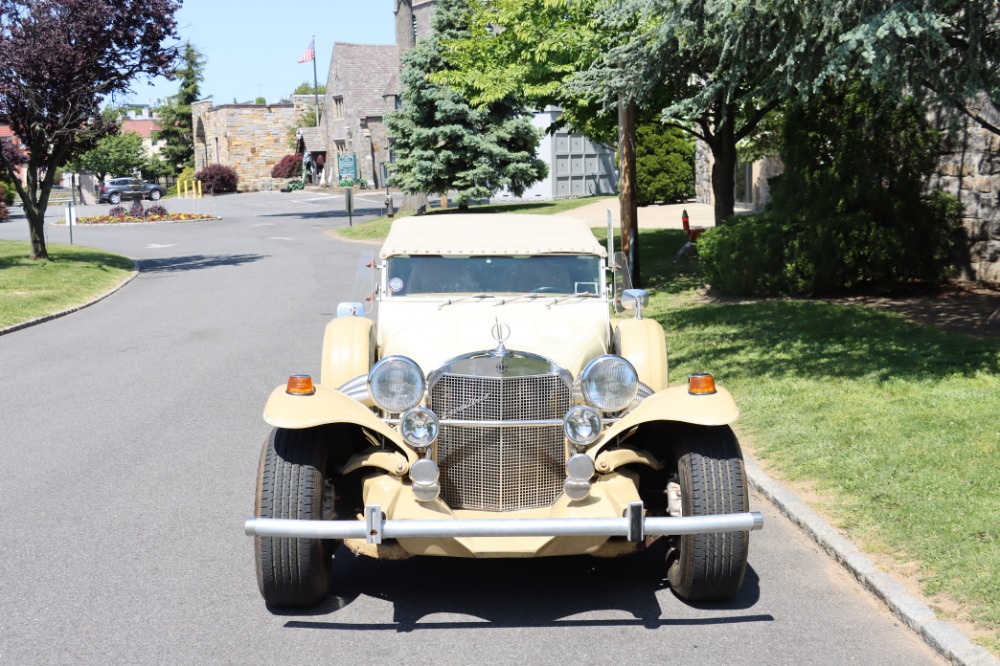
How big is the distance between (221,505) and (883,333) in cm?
799

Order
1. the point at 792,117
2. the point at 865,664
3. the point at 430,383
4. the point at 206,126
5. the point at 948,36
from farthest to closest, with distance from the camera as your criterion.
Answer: the point at 206,126 < the point at 792,117 < the point at 948,36 < the point at 430,383 < the point at 865,664

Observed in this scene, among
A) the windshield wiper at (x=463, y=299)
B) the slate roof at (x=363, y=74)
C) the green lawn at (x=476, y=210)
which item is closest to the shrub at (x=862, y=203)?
the windshield wiper at (x=463, y=299)

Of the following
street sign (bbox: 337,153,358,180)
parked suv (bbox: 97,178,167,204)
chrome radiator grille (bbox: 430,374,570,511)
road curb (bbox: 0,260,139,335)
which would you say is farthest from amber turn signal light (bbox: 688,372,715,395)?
parked suv (bbox: 97,178,167,204)

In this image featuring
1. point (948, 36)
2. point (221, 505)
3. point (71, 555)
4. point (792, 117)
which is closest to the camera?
point (71, 555)

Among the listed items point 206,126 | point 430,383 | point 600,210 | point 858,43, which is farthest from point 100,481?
point 206,126

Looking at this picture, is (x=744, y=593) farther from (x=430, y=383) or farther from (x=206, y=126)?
(x=206, y=126)

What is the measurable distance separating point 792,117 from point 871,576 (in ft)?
37.3

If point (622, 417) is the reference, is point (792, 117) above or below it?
above

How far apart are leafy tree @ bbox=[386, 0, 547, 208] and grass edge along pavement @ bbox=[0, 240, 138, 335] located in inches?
434

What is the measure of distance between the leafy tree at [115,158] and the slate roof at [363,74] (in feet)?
69.0

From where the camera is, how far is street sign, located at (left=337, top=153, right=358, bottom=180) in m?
68.1

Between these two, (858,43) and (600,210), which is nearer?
(858,43)

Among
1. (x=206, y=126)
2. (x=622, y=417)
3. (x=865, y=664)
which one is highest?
(x=206, y=126)

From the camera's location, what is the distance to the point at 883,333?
490 inches
